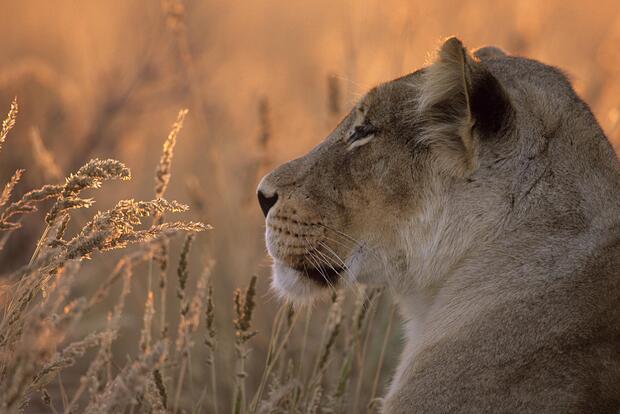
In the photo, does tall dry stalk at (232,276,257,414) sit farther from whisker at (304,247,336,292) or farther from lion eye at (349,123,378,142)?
lion eye at (349,123,378,142)

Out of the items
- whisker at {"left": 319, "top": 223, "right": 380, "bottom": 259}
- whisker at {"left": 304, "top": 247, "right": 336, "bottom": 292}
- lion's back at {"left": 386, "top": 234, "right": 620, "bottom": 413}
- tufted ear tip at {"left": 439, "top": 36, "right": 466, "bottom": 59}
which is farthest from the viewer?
whisker at {"left": 304, "top": 247, "right": 336, "bottom": 292}

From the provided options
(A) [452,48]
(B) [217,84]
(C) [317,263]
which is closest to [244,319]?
(C) [317,263]

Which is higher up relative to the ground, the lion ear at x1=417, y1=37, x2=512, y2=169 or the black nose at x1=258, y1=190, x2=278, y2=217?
the black nose at x1=258, y1=190, x2=278, y2=217

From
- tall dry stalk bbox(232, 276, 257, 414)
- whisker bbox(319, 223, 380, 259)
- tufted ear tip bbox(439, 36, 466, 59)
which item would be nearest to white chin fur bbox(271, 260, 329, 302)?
tall dry stalk bbox(232, 276, 257, 414)

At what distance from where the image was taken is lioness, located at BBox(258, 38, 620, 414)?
2.93 meters

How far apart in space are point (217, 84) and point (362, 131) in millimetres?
6402

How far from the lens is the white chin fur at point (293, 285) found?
3.72 m

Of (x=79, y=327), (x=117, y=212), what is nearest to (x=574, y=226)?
(x=117, y=212)

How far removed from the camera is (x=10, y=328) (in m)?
3.00

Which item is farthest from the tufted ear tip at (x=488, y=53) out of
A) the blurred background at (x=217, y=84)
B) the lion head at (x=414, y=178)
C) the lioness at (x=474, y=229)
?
the blurred background at (x=217, y=84)

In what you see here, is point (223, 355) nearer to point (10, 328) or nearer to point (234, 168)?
point (10, 328)

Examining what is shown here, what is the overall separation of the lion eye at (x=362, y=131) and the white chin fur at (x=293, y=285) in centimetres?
52

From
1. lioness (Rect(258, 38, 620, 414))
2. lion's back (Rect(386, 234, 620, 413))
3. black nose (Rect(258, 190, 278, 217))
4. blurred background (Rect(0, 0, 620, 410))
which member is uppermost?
blurred background (Rect(0, 0, 620, 410))

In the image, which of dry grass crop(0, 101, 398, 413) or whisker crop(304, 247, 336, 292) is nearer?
dry grass crop(0, 101, 398, 413)
